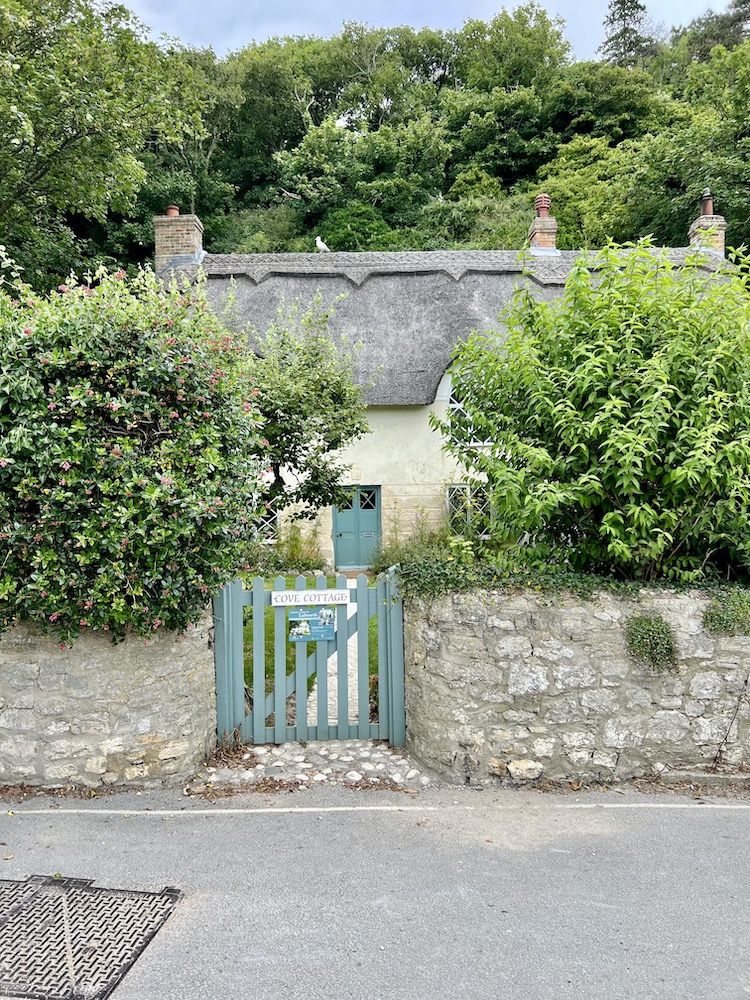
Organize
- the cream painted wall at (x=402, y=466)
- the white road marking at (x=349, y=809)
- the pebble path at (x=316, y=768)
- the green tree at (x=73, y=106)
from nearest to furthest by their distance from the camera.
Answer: the white road marking at (x=349, y=809) < the pebble path at (x=316, y=768) < the green tree at (x=73, y=106) < the cream painted wall at (x=402, y=466)

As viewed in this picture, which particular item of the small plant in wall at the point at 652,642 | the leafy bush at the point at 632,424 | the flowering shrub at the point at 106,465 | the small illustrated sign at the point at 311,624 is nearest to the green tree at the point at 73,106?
the flowering shrub at the point at 106,465

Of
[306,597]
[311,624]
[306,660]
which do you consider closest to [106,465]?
[306,597]

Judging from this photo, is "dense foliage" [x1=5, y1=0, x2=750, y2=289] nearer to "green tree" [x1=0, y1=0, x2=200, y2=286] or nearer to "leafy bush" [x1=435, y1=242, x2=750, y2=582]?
"green tree" [x1=0, y1=0, x2=200, y2=286]

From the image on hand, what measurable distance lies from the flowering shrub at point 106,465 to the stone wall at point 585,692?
1.99 m

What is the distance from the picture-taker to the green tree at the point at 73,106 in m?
11.6

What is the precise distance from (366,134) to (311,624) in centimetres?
3259

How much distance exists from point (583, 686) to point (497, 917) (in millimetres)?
1778

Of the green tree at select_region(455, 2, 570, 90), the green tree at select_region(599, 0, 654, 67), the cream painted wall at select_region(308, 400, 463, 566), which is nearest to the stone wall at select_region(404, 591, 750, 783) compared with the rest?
→ the cream painted wall at select_region(308, 400, 463, 566)

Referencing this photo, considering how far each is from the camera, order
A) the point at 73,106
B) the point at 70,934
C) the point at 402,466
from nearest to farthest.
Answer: the point at 70,934 < the point at 73,106 < the point at 402,466

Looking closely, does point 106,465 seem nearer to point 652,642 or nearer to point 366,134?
point 652,642

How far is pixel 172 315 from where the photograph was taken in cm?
440

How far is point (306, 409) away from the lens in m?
6.79

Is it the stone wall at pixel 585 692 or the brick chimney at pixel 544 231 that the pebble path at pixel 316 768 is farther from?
the brick chimney at pixel 544 231

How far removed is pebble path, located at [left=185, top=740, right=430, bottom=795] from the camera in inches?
183
